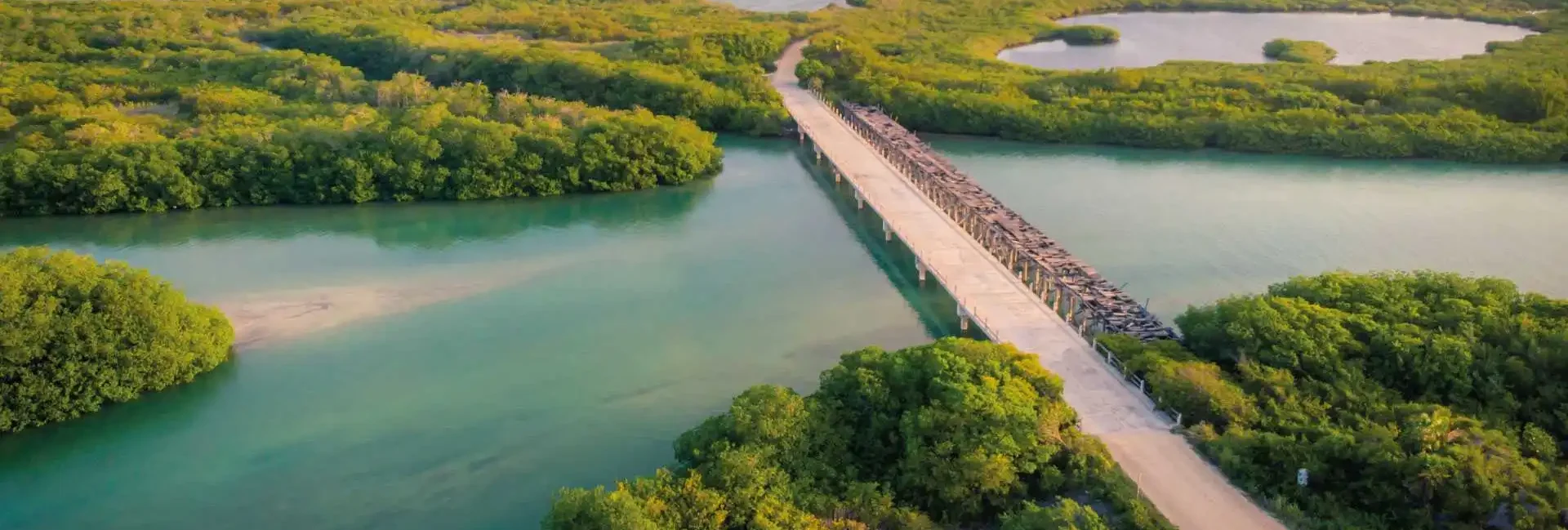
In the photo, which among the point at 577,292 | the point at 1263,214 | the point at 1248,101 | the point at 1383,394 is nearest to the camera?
the point at 1383,394

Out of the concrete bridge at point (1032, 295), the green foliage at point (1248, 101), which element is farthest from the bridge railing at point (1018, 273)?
the green foliage at point (1248, 101)

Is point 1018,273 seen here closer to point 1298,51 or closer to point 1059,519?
point 1059,519

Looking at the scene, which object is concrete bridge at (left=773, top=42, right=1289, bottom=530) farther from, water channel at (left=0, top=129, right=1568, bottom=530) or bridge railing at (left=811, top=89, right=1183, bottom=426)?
water channel at (left=0, top=129, right=1568, bottom=530)

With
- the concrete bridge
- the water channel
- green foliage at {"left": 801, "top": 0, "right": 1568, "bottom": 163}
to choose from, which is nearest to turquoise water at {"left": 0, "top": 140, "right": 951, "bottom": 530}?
the water channel

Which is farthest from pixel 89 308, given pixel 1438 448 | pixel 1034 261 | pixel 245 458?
pixel 1438 448

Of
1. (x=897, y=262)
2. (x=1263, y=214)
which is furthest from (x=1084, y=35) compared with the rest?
(x=897, y=262)
